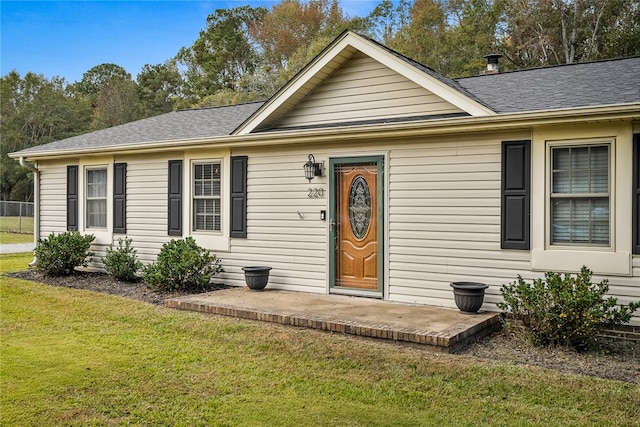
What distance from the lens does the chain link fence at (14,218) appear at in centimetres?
2433

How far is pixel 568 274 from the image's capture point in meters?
5.57

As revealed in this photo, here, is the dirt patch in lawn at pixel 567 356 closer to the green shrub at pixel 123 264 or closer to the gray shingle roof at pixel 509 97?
the gray shingle roof at pixel 509 97

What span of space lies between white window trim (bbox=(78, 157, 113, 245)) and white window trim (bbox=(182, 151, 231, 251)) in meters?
1.97

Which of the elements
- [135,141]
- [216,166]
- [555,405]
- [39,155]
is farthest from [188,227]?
[555,405]

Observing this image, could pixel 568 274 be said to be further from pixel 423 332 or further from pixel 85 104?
pixel 85 104

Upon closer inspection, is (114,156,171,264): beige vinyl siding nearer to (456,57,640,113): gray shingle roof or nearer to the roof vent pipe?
(456,57,640,113): gray shingle roof

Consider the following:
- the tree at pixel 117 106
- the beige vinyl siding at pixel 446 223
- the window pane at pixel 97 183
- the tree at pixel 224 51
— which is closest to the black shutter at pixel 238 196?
the beige vinyl siding at pixel 446 223

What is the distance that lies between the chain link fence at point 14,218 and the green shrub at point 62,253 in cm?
1500

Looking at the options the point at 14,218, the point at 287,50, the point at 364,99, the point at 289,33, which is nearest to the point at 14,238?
the point at 14,218

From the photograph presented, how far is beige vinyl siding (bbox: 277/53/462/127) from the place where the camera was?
7.35 m

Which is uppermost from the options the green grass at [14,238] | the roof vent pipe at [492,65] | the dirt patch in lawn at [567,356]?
the roof vent pipe at [492,65]

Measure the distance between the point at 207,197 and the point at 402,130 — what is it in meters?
3.76

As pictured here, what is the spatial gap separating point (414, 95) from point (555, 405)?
4586mm

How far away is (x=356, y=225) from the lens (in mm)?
7668
